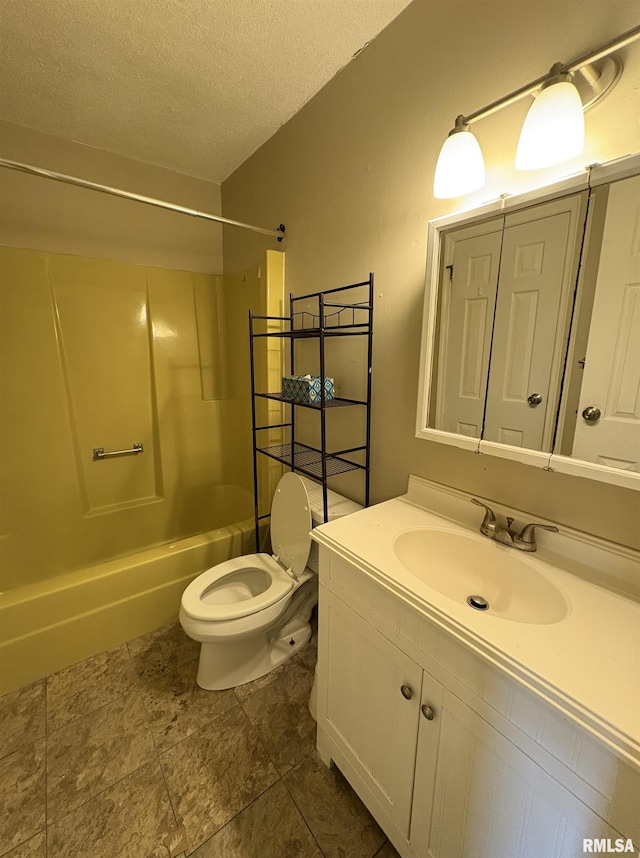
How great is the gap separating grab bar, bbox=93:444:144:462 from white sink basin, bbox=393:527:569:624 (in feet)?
5.82

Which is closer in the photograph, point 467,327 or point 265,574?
point 467,327

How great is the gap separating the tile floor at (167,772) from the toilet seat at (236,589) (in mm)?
351

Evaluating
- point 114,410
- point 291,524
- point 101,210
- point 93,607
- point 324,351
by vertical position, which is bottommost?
point 93,607

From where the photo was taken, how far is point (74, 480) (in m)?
2.04

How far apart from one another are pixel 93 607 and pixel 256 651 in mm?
765

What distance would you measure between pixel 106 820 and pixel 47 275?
7.34 ft

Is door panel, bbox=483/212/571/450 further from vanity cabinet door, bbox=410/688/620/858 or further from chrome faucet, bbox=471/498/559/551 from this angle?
vanity cabinet door, bbox=410/688/620/858

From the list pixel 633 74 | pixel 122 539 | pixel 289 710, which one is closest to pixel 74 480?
pixel 122 539

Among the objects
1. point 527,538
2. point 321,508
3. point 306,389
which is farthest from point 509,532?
point 306,389

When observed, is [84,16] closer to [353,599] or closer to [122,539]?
[353,599]

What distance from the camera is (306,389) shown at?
1445mm

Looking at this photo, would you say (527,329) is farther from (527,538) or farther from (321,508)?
(321,508)

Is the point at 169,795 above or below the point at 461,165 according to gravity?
below

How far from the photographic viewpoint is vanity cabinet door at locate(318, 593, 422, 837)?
2.84 ft
